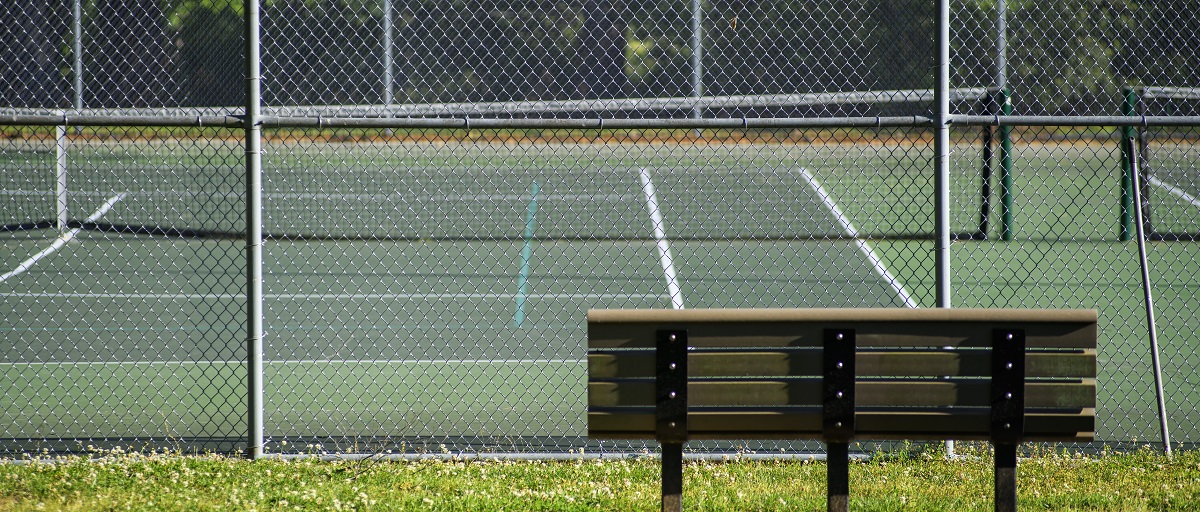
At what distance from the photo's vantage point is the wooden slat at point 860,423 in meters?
3.69

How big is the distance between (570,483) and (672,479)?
96cm

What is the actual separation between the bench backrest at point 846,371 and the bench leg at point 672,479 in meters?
0.14

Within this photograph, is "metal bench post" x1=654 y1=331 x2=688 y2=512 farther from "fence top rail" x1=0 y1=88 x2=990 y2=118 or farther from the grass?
"fence top rail" x1=0 y1=88 x2=990 y2=118

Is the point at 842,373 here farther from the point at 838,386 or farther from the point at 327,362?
the point at 327,362

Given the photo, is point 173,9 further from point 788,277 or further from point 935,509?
point 788,277

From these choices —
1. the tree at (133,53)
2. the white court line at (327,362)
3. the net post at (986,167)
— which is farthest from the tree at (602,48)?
the tree at (133,53)

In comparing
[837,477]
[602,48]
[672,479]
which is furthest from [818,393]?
[602,48]

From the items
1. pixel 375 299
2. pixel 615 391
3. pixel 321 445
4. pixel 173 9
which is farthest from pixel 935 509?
pixel 375 299

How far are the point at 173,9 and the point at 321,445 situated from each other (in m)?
3.29

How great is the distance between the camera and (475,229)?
14.8 metres

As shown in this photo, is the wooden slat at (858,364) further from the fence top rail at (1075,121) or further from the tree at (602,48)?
the tree at (602,48)

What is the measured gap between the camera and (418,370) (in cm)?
719

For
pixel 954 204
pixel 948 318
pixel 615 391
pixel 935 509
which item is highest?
pixel 954 204

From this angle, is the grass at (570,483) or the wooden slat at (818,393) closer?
the wooden slat at (818,393)
